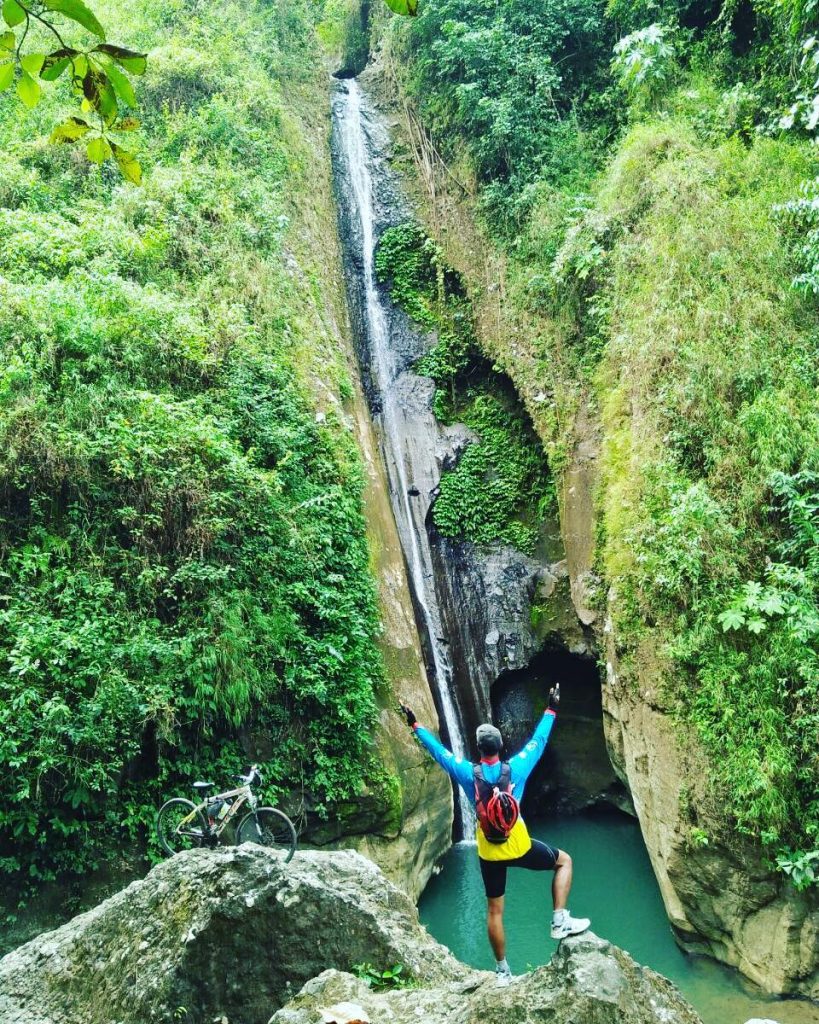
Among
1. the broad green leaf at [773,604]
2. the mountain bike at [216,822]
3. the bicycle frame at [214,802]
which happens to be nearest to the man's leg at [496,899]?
the mountain bike at [216,822]

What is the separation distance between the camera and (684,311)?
8891 mm

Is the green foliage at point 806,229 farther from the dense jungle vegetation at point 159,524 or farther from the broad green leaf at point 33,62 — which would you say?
the broad green leaf at point 33,62

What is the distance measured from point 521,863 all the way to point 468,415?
30.8ft

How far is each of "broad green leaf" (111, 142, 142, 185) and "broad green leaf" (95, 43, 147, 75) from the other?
19 cm

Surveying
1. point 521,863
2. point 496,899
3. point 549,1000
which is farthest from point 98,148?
point 496,899

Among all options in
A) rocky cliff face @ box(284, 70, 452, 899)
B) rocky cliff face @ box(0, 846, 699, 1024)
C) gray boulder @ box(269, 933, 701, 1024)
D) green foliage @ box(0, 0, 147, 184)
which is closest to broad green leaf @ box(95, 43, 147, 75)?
green foliage @ box(0, 0, 147, 184)

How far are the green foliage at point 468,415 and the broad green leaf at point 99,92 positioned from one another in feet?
32.3

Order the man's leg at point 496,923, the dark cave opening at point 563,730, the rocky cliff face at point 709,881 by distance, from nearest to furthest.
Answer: the man's leg at point 496,923 → the rocky cliff face at point 709,881 → the dark cave opening at point 563,730

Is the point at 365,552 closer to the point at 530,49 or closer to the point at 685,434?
the point at 685,434

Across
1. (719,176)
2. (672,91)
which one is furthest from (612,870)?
(672,91)

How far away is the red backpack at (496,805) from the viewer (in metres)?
3.99

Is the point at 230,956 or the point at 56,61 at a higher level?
the point at 56,61

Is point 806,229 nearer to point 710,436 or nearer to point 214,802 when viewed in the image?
point 710,436

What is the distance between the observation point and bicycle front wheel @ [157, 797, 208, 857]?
18.7ft
